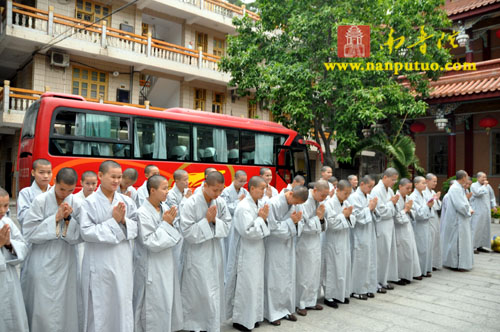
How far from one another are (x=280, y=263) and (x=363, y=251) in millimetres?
1546

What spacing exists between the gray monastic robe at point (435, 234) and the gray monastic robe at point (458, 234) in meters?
0.25

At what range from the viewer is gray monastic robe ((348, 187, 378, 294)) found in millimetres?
5281

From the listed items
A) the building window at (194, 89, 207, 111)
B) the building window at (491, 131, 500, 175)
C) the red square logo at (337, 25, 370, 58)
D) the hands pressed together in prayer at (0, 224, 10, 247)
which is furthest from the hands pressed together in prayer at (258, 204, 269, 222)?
the building window at (194, 89, 207, 111)

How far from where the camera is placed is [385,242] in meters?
5.66

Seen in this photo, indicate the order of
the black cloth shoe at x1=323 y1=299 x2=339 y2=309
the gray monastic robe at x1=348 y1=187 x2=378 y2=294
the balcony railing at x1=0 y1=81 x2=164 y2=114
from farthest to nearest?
1. the balcony railing at x1=0 y1=81 x2=164 y2=114
2. the gray monastic robe at x1=348 y1=187 x2=378 y2=294
3. the black cloth shoe at x1=323 y1=299 x2=339 y2=309

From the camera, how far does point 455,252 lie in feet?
23.3

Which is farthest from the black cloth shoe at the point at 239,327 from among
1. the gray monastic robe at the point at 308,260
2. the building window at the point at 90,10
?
the building window at the point at 90,10

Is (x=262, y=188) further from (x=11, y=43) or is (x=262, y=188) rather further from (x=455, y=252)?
(x=11, y=43)

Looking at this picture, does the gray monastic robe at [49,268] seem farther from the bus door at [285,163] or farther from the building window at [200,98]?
the building window at [200,98]

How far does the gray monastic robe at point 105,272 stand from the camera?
10.7 feet

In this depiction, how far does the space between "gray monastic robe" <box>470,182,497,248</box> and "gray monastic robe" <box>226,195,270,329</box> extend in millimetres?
6775

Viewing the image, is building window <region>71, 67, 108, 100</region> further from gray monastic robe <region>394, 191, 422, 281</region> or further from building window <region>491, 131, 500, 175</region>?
building window <region>491, 131, 500, 175</region>

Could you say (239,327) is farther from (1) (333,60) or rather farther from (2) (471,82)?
(2) (471,82)

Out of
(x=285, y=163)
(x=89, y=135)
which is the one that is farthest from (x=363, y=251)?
(x=285, y=163)
